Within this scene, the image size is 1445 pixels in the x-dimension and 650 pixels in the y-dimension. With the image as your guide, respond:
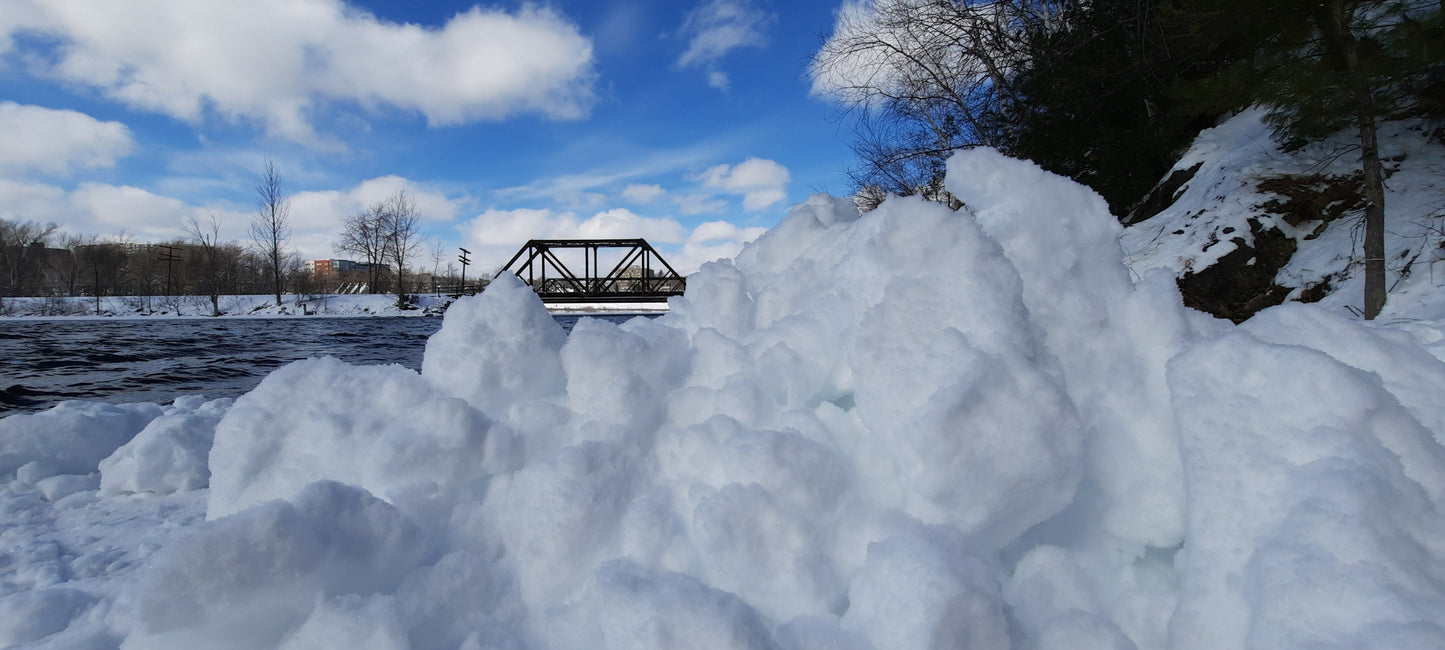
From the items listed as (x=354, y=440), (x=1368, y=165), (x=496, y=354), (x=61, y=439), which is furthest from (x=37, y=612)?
(x=1368, y=165)

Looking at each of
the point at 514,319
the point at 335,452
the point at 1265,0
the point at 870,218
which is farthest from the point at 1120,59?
the point at 335,452

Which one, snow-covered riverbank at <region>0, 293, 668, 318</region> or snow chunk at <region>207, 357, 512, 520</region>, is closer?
snow chunk at <region>207, 357, 512, 520</region>

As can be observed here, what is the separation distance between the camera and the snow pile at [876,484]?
96 centimetres

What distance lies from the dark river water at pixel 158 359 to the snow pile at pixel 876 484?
4.40 m

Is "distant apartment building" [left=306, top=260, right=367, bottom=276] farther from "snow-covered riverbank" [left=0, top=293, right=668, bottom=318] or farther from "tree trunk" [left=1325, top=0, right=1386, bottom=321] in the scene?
"tree trunk" [left=1325, top=0, right=1386, bottom=321]

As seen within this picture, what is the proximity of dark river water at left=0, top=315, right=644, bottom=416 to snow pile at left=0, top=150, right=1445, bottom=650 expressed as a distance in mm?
4401

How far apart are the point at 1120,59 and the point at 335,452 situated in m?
9.87

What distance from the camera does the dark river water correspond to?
6430mm

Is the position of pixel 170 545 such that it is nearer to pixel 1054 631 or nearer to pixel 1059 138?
Answer: pixel 1054 631

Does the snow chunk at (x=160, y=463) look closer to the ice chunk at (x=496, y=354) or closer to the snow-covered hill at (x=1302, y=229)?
the ice chunk at (x=496, y=354)

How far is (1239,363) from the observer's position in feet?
3.76

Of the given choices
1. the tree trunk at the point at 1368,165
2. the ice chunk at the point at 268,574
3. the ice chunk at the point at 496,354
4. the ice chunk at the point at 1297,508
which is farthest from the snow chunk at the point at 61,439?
the tree trunk at the point at 1368,165

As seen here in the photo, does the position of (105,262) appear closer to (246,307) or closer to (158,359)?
(246,307)

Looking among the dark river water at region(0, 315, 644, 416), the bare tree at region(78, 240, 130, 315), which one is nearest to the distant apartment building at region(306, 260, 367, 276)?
the bare tree at region(78, 240, 130, 315)
